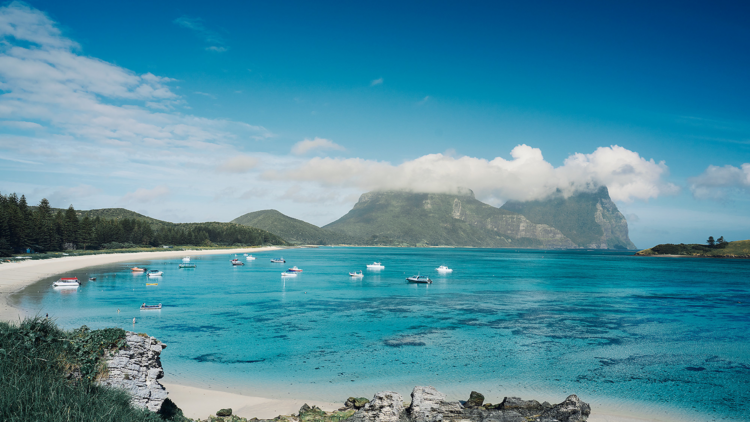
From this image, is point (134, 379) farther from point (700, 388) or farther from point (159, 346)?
point (700, 388)

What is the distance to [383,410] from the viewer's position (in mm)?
14195

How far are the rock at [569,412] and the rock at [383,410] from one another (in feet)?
17.6

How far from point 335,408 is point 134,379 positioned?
887cm

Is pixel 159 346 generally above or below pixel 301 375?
above

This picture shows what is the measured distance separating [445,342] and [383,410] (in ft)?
57.9

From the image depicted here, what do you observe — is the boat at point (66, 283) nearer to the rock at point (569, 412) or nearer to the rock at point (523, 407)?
the rock at point (523, 407)

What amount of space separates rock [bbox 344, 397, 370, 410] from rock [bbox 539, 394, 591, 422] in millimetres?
7480

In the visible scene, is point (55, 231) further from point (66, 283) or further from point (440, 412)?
point (440, 412)

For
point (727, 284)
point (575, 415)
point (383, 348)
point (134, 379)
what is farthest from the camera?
point (727, 284)

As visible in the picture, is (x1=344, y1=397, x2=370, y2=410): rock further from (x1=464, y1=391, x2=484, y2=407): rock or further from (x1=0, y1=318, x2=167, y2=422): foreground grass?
(x1=0, y1=318, x2=167, y2=422): foreground grass

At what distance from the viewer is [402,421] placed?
44.7 ft

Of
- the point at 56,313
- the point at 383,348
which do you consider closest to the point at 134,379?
the point at 383,348

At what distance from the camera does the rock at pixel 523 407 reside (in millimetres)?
15742

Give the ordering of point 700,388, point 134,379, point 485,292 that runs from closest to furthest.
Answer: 1. point 134,379
2. point 700,388
3. point 485,292
